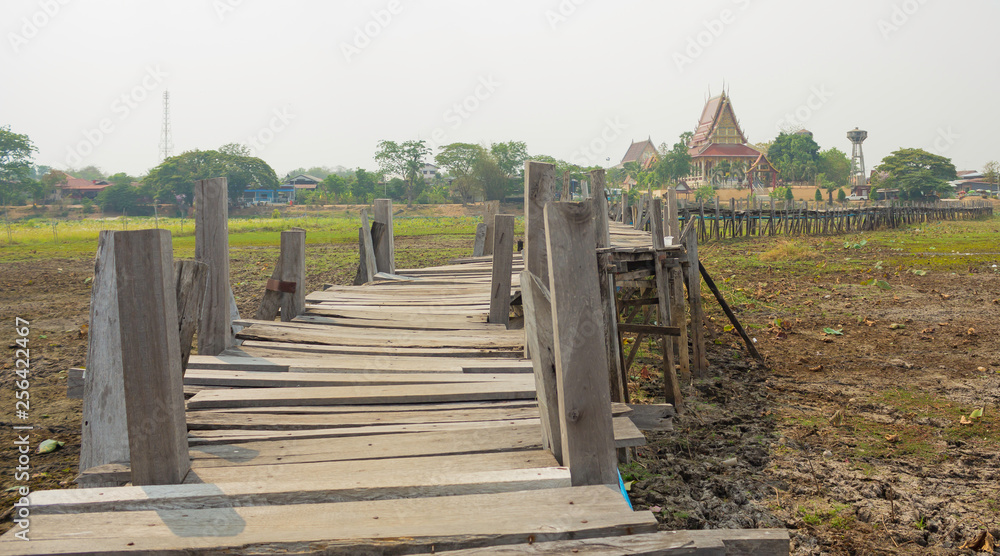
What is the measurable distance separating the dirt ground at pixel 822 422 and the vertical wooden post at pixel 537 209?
5.27ft

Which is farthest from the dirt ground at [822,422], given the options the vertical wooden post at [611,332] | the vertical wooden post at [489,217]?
the vertical wooden post at [489,217]

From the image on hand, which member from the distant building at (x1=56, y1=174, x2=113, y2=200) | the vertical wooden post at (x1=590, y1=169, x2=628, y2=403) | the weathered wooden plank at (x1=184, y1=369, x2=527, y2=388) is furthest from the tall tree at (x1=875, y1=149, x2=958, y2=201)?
the distant building at (x1=56, y1=174, x2=113, y2=200)

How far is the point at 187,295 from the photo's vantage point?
9.82ft

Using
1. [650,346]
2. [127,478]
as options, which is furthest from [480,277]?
[127,478]

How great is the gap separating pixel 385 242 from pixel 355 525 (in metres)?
6.75

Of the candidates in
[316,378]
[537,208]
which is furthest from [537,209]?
[316,378]

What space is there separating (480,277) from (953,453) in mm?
5386

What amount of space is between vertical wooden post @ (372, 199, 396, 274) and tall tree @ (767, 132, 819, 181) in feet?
231

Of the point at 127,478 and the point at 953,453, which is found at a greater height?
the point at 127,478

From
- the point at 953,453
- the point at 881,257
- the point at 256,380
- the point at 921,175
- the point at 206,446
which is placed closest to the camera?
the point at 206,446

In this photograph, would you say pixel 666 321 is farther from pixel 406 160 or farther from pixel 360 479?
pixel 406 160

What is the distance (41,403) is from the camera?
623 centimetres

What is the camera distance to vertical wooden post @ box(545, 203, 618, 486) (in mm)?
2396

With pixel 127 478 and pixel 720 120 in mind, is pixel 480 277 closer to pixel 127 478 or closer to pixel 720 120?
pixel 127 478
